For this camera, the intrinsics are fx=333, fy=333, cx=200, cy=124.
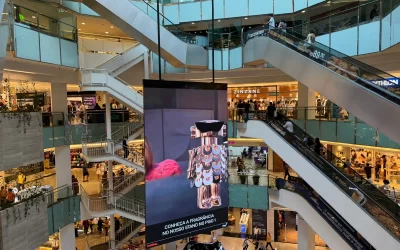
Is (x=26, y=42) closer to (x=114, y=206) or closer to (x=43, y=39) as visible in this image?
(x=43, y=39)

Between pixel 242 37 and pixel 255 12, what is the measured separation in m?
2.92

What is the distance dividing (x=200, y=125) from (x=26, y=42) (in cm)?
595

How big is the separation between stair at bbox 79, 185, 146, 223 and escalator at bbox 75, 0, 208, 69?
655 centimetres

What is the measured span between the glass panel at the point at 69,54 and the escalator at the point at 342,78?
7.16 meters

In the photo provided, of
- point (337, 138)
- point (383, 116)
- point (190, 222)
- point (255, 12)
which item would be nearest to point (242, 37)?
point (255, 12)

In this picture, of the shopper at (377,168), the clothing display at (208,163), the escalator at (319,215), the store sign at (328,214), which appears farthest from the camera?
the shopper at (377,168)

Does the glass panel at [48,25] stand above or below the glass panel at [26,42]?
above

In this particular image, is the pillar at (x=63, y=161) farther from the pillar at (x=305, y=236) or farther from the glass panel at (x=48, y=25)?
the pillar at (x=305, y=236)

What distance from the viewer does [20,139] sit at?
10461 millimetres

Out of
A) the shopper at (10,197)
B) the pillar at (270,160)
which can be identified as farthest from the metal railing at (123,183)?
the pillar at (270,160)

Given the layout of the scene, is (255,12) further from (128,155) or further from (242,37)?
(128,155)

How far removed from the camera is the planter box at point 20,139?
383 inches

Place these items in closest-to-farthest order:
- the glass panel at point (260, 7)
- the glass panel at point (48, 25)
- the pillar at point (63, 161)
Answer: the glass panel at point (48, 25) < the pillar at point (63, 161) < the glass panel at point (260, 7)

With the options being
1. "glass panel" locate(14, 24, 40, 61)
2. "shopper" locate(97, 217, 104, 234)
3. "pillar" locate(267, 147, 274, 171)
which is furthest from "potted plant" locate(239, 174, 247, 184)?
"glass panel" locate(14, 24, 40, 61)
